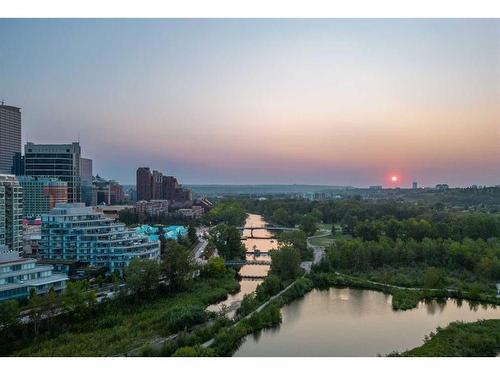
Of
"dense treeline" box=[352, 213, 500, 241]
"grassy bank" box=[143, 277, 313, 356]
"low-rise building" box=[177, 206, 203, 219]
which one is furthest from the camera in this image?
"low-rise building" box=[177, 206, 203, 219]

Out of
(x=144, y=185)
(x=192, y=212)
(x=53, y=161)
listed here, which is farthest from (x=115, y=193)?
(x=53, y=161)

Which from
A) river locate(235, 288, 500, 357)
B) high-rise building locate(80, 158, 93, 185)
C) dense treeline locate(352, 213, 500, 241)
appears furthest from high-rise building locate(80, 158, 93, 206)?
river locate(235, 288, 500, 357)

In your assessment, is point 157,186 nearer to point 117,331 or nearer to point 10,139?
point 10,139

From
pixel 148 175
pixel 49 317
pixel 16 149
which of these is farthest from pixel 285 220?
pixel 49 317

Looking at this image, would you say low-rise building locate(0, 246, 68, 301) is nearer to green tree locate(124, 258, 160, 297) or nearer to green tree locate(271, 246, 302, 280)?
green tree locate(124, 258, 160, 297)

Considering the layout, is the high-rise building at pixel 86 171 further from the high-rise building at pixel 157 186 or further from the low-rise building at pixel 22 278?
the low-rise building at pixel 22 278
